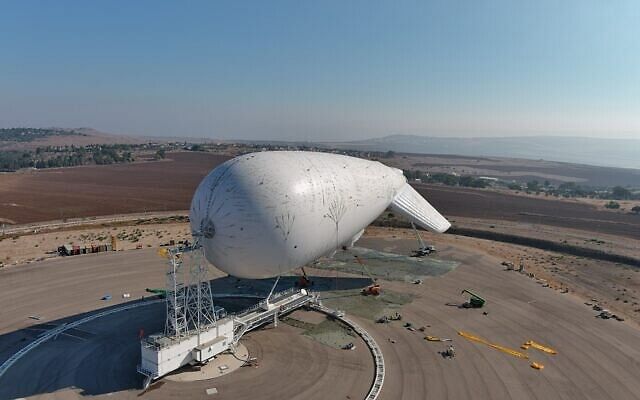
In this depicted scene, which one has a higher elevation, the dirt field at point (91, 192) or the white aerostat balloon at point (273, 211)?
the white aerostat balloon at point (273, 211)

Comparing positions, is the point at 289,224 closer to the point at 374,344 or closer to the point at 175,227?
the point at 374,344

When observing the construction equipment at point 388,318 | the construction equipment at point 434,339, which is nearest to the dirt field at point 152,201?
the construction equipment at point 388,318

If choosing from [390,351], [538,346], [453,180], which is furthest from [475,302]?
[453,180]

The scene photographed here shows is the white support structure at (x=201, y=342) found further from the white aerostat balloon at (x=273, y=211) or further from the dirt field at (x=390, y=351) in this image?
the white aerostat balloon at (x=273, y=211)

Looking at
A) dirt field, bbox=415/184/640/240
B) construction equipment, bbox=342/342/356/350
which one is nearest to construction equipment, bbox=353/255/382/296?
construction equipment, bbox=342/342/356/350

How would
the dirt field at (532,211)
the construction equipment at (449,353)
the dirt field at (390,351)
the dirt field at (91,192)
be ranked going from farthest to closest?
the dirt field at (532,211) < the dirt field at (91,192) < the construction equipment at (449,353) < the dirt field at (390,351)
